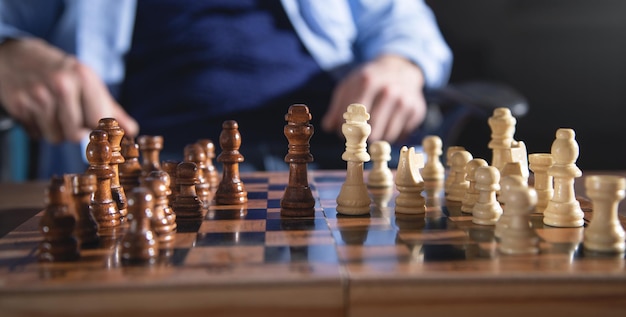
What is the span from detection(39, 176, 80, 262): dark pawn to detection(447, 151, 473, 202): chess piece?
0.84 metres

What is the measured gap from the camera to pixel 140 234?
0.99 meters

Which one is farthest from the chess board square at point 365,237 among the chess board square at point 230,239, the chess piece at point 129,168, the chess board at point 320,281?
the chess piece at point 129,168

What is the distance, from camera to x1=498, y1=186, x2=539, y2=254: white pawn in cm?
101

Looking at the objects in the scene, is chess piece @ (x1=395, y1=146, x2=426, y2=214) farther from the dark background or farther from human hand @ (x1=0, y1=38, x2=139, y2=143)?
the dark background

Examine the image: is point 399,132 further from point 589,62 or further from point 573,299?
point 573,299

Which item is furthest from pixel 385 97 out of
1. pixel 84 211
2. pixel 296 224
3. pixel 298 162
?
pixel 84 211

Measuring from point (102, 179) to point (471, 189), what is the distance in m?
0.77

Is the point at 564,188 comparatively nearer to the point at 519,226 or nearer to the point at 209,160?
the point at 519,226

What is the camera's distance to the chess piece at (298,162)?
4.24ft

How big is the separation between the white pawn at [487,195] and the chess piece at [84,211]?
719mm

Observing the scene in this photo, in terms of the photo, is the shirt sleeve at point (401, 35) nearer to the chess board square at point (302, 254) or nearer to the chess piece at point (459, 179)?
the chess piece at point (459, 179)

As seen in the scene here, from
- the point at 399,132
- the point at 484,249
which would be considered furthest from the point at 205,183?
the point at 399,132

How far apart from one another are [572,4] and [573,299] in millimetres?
2663

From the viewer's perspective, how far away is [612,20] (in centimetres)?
318
